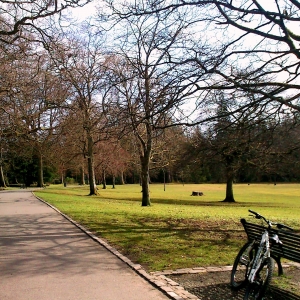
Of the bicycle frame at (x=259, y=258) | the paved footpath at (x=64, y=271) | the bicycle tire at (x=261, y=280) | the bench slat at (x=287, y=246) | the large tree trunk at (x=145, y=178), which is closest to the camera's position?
the bicycle tire at (x=261, y=280)

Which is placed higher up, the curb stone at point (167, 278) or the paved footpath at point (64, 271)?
the paved footpath at point (64, 271)

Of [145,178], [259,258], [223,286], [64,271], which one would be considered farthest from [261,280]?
[145,178]

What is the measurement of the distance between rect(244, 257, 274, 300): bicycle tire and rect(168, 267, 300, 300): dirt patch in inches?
14.9

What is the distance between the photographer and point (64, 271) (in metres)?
7.02

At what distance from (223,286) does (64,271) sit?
9.30ft

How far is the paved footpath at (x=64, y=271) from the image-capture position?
5.66 metres

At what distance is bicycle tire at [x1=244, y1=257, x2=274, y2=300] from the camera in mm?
4996

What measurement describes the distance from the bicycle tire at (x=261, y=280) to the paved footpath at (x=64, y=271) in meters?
1.17

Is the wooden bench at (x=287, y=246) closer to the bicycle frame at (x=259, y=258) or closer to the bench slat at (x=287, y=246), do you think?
the bench slat at (x=287, y=246)

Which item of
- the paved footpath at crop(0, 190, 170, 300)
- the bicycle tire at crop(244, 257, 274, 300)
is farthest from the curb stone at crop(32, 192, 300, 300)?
the bicycle tire at crop(244, 257, 274, 300)

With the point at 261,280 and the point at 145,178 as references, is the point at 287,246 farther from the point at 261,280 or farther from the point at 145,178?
the point at 145,178

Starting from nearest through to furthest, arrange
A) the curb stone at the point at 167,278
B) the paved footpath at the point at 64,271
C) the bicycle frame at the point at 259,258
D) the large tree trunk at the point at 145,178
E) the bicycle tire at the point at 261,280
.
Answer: the bicycle tire at the point at 261,280, the bicycle frame at the point at 259,258, the curb stone at the point at 167,278, the paved footpath at the point at 64,271, the large tree trunk at the point at 145,178

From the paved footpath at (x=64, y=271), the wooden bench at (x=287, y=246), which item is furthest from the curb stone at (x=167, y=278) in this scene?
the wooden bench at (x=287, y=246)

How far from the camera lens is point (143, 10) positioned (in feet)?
34.8
